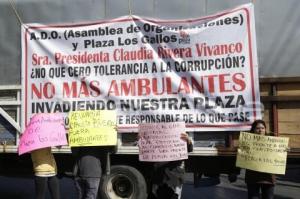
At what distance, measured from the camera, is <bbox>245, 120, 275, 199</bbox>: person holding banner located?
683 cm

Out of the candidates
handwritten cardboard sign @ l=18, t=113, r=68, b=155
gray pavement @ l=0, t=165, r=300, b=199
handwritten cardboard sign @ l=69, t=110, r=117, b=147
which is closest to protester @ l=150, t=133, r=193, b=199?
handwritten cardboard sign @ l=69, t=110, r=117, b=147

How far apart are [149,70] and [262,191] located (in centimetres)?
227

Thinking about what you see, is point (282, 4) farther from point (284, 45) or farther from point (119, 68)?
point (119, 68)

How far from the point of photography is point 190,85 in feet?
25.7

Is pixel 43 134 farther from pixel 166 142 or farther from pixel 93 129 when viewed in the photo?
pixel 166 142

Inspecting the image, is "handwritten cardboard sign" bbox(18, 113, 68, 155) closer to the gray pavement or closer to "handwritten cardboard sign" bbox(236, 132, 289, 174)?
"handwritten cardboard sign" bbox(236, 132, 289, 174)

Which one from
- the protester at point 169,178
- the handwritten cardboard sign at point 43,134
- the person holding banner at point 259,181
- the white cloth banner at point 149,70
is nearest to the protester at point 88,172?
the handwritten cardboard sign at point 43,134

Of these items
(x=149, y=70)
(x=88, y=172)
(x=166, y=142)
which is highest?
(x=149, y=70)

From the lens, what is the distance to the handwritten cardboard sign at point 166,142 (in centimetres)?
687

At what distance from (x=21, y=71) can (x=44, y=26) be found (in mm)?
744

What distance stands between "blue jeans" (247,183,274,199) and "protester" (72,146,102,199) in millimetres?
1825

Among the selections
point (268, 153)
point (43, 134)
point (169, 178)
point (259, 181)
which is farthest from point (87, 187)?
point (268, 153)

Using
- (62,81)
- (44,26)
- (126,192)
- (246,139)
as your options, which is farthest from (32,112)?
(246,139)

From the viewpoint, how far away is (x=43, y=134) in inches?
275
